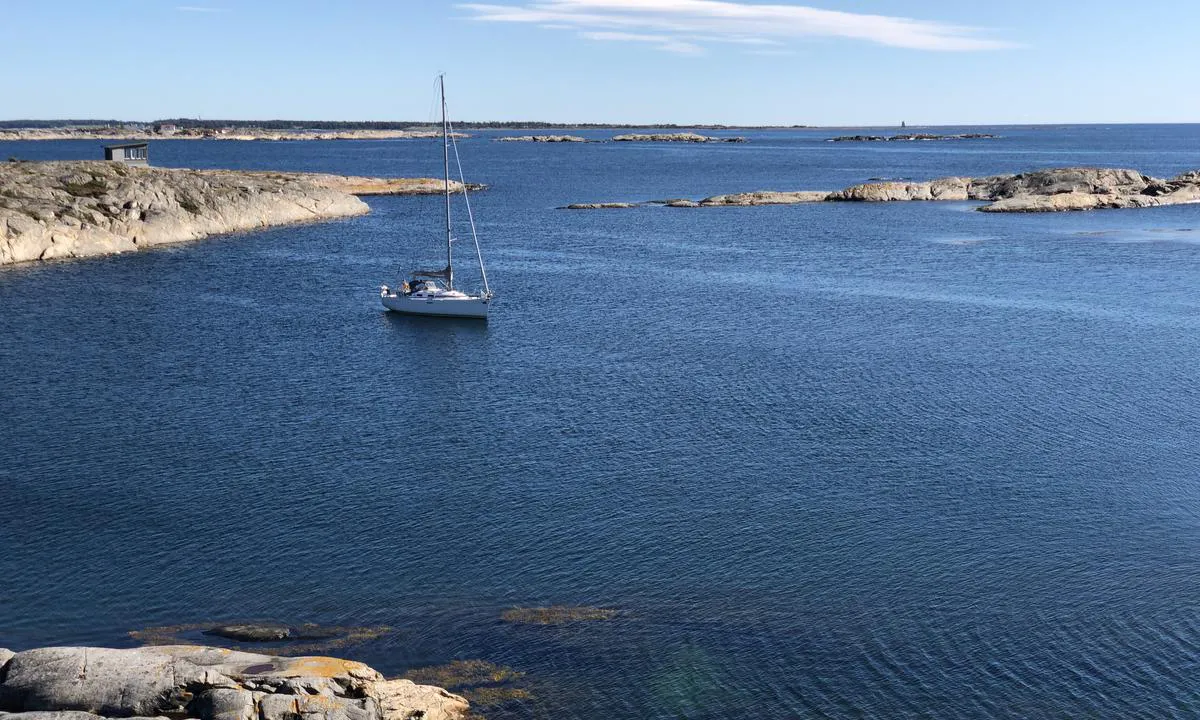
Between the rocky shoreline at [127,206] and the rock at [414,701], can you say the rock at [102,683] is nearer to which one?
the rock at [414,701]

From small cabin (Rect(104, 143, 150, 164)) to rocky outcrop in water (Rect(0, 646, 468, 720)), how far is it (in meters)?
128

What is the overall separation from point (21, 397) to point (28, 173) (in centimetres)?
6939

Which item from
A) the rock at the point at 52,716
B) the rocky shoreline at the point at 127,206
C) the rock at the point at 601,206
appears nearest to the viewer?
the rock at the point at 52,716

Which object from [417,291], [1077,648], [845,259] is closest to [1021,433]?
[1077,648]

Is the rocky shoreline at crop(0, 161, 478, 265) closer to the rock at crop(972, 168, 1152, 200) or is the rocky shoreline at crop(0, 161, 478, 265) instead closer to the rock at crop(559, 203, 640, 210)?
the rock at crop(559, 203, 640, 210)

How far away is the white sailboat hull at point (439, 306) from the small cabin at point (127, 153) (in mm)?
81056

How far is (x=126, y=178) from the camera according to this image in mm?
115812

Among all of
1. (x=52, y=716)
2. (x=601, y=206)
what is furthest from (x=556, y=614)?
(x=601, y=206)

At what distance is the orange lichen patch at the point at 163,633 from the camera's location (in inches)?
1153

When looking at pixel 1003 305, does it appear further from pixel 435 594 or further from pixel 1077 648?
pixel 435 594

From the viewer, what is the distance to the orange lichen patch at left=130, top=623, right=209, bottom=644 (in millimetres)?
29297

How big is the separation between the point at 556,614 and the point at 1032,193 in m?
139

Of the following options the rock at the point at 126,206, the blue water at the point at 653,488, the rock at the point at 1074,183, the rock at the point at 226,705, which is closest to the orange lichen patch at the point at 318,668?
the rock at the point at 226,705

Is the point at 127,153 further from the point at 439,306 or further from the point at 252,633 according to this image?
the point at 252,633
